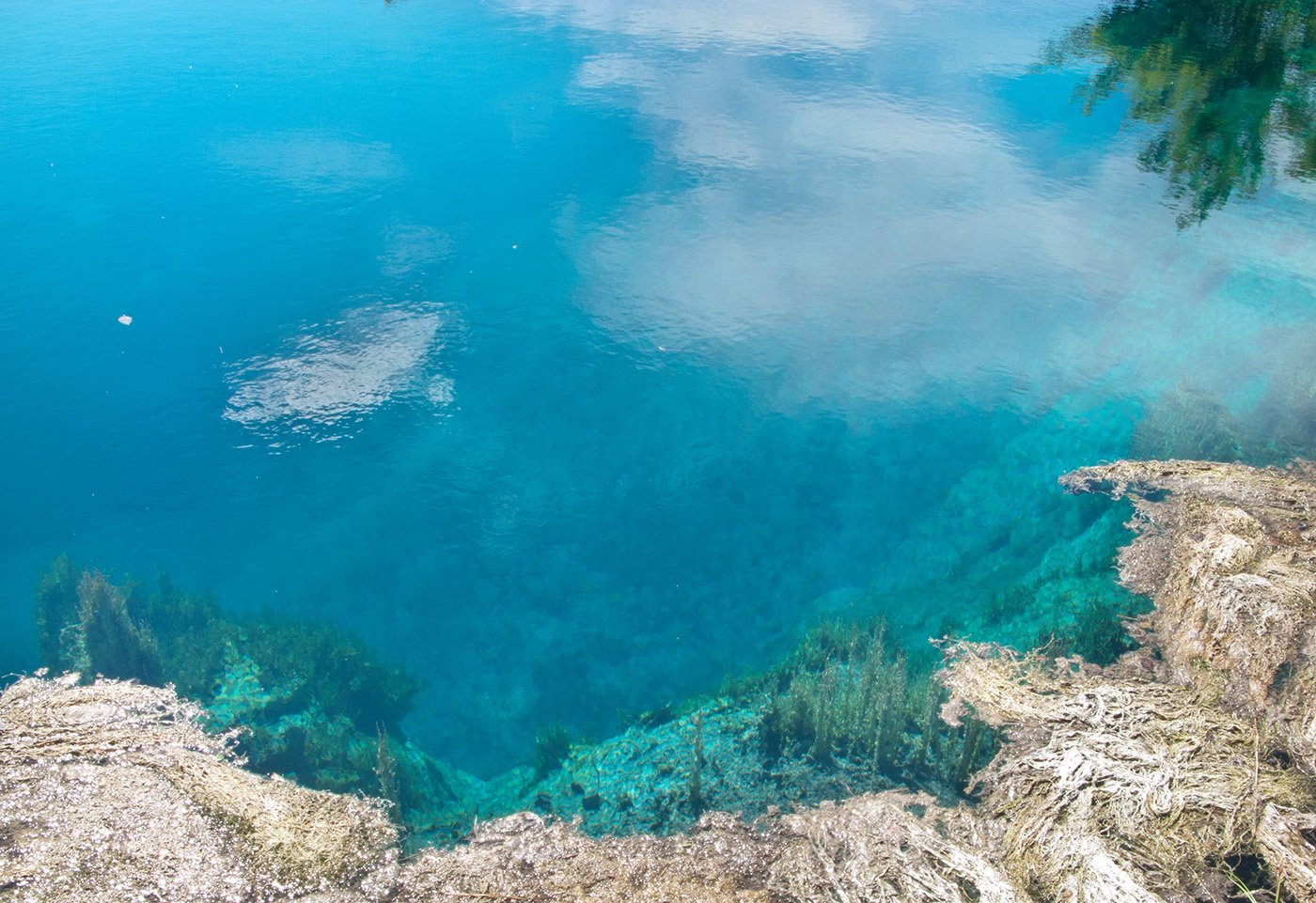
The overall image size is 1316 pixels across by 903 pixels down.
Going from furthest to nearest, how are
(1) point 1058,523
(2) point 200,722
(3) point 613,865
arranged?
(1) point 1058,523 → (2) point 200,722 → (3) point 613,865

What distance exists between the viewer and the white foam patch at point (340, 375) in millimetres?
11102

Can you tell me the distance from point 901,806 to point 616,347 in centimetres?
747

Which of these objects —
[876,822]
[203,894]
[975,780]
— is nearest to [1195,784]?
[975,780]

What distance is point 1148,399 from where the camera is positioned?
10812 mm

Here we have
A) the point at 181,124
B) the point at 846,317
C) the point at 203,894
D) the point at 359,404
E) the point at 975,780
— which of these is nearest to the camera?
the point at 203,894

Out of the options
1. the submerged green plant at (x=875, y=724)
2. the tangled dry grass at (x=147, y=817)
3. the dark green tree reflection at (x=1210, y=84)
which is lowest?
the submerged green plant at (x=875, y=724)

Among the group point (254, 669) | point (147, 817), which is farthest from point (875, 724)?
point (254, 669)

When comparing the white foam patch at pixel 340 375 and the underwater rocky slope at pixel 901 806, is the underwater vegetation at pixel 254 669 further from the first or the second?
the white foam patch at pixel 340 375

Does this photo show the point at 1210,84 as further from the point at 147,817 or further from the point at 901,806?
the point at 147,817

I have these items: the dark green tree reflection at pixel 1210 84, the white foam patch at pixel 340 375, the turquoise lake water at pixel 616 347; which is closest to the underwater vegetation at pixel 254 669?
the turquoise lake water at pixel 616 347

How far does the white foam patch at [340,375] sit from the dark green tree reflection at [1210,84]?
38.0ft

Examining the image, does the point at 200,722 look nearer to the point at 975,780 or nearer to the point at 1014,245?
the point at 975,780

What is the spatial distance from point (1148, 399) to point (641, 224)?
7571 millimetres

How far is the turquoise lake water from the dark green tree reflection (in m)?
0.14
